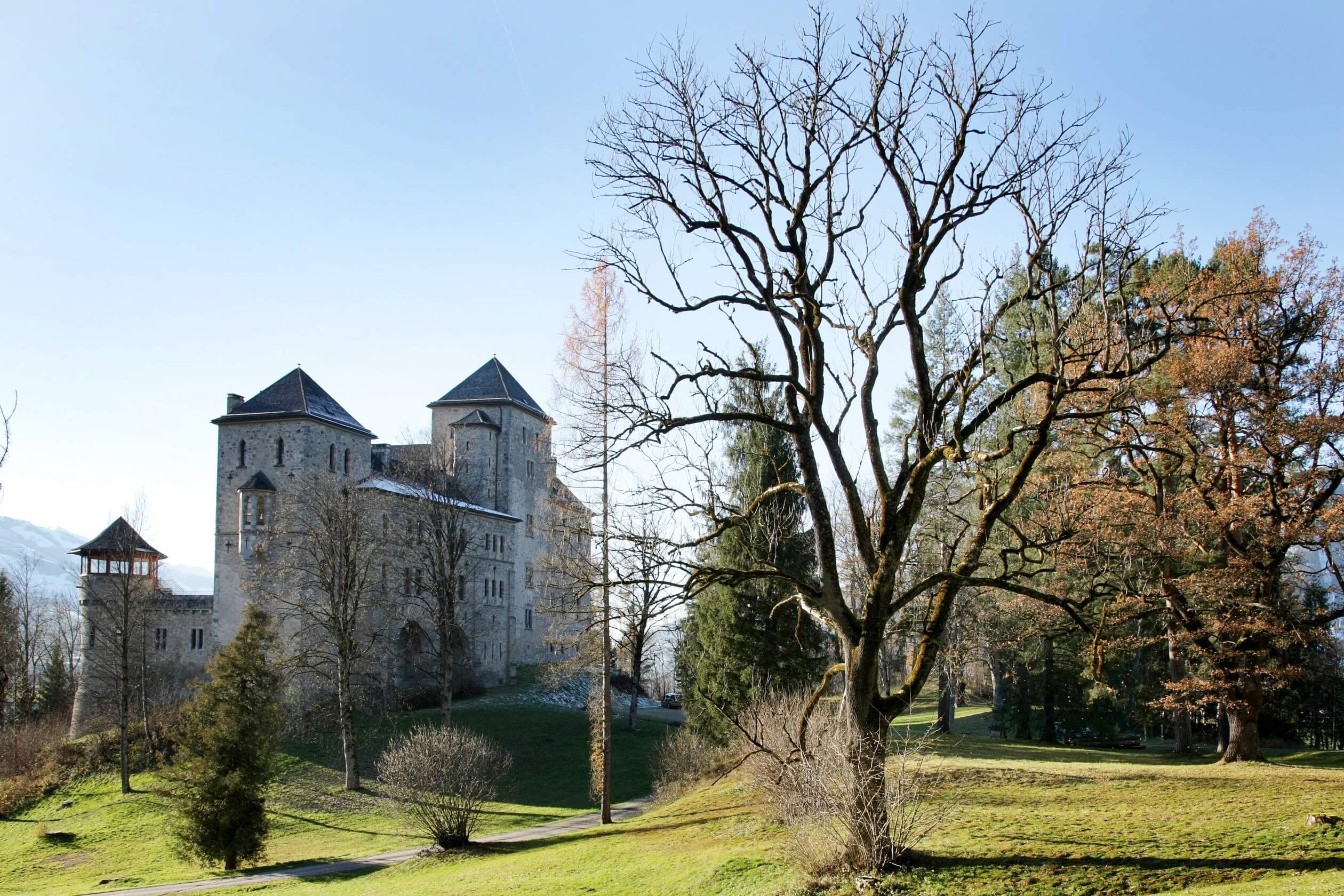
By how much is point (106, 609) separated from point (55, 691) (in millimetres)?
14486

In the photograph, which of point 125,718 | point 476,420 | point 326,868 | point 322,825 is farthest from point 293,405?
point 326,868

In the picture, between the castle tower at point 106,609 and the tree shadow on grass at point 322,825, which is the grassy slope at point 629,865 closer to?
the tree shadow on grass at point 322,825

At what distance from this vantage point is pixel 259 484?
44031 millimetres

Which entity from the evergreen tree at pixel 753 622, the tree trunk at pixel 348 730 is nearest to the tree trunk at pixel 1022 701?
the evergreen tree at pixel 753 622

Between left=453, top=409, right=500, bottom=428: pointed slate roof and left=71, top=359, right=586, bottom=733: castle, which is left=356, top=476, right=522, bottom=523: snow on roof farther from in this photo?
left=453, top=409, right=500, bottom=428: pointed slate roof

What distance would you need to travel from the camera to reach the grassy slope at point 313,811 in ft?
83.1

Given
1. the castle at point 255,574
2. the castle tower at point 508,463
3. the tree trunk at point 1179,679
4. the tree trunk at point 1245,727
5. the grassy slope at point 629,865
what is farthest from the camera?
the castle tower at point 508,463

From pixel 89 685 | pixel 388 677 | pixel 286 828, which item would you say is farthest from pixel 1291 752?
pixel 89 685

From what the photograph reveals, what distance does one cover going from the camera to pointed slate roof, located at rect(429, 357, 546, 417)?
55.4m

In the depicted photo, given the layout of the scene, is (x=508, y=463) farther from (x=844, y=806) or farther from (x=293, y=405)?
(x=844, y=806)

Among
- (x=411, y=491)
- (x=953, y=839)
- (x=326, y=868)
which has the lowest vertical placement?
(x=326, y=868)

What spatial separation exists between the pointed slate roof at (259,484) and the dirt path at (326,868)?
23.9 metres

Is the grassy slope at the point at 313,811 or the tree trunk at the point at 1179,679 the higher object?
the tree trunk at the point at 1179,679

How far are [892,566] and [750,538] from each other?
244cm
